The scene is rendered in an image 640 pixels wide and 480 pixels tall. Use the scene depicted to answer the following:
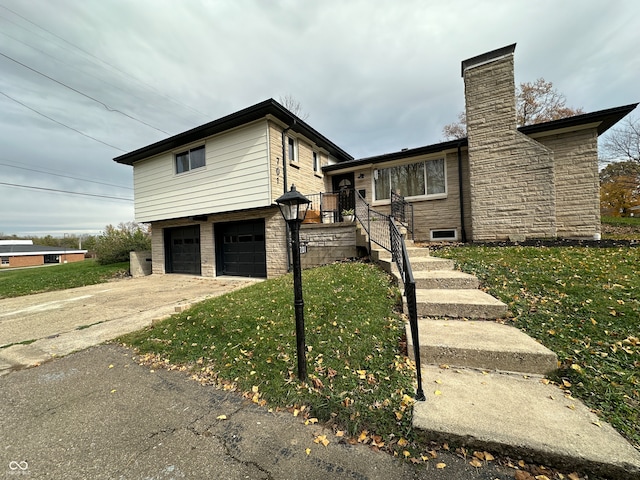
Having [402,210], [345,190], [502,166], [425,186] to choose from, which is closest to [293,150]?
[345,190]

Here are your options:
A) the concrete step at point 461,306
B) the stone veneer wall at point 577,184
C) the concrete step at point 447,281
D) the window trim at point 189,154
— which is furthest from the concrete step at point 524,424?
the window trim at point 189,154

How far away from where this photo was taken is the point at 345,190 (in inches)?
451

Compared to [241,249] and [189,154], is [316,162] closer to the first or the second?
[241,249]

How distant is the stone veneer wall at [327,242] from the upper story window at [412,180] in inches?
141

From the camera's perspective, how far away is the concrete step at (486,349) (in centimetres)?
254

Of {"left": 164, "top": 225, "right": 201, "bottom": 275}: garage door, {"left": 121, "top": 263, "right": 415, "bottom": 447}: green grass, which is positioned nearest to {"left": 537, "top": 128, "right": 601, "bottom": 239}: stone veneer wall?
{"left": 121, "top": 263, "right": 415, "bottom": 447}: green grass

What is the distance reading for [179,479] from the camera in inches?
68.9

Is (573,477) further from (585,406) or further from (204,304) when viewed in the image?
(204,304)

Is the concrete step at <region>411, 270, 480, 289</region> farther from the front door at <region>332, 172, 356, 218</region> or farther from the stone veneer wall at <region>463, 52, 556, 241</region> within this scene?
the front door at <region>332, 172, 356, 218</region>

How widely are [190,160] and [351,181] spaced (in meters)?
7.05

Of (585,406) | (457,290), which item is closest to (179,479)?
(585,406)

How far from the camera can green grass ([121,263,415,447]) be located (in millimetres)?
2299

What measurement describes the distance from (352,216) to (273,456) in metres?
7.36

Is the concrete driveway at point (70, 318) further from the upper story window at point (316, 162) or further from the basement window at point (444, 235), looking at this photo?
the basement window at point (444, 235)
